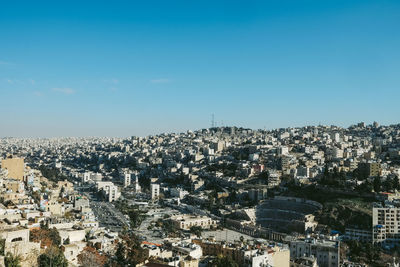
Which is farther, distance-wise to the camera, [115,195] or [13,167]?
[115,195]

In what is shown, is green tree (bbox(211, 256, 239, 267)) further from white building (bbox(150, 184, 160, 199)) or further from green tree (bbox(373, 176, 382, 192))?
white building (bbox(150, 184, 160, 199))

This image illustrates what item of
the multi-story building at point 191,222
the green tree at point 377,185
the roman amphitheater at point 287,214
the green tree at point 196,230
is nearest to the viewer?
the green tree at point 196,230

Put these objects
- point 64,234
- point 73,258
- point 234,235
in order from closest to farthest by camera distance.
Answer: point 73,258 < point 64,234 < point 234,235

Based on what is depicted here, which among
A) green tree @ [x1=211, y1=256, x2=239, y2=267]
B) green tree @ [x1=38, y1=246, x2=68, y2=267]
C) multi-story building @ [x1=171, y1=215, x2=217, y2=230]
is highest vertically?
green tree @ [x1=38, y1=246, x2=68, y2=267]

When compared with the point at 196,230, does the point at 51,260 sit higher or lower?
higher

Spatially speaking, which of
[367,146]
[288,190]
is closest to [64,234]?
[288,190]

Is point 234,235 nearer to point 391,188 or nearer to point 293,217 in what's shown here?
point 293,217

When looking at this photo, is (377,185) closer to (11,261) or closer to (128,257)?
(128,257)

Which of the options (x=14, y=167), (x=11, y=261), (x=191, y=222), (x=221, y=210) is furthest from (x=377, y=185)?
(x=14, y=167)

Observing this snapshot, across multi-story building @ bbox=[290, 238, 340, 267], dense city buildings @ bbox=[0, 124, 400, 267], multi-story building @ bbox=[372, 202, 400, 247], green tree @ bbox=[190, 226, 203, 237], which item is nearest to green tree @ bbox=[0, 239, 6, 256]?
dense city buildings @ bbox=[0, 124, 400, 267]

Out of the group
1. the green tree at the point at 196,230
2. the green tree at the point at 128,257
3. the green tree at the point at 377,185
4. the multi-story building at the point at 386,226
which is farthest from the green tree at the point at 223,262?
the green tree at the point at 377,185

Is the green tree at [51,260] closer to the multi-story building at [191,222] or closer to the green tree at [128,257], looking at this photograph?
the green tree at [128,257]
